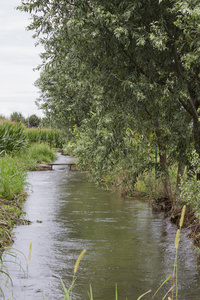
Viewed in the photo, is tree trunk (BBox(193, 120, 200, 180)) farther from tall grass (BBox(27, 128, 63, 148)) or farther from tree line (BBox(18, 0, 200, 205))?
tall grass (BBox(27, 128, 63, 148))

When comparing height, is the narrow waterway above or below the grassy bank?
below

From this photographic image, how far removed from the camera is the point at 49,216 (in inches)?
419

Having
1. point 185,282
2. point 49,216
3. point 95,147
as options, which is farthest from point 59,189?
point 185,282

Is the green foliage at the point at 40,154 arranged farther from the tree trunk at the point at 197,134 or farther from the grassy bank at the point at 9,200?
the tree trunk at the point at 197,134

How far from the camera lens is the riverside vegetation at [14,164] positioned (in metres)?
9.02

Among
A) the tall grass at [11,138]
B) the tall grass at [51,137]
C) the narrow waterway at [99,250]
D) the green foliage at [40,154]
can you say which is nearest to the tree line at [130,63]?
the narrow waterway at [99,250]

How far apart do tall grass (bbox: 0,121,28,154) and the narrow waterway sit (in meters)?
5.91

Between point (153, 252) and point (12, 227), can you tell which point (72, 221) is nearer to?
point (12, 227)

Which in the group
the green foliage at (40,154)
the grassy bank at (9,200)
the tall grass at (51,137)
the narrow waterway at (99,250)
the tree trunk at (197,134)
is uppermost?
the tall grass at (51,137)

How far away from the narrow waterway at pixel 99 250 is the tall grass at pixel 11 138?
233 inches

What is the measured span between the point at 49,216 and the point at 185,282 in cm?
530

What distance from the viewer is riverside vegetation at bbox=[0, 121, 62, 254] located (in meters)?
9.02

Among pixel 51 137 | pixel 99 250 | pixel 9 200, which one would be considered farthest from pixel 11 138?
pixel 51 137

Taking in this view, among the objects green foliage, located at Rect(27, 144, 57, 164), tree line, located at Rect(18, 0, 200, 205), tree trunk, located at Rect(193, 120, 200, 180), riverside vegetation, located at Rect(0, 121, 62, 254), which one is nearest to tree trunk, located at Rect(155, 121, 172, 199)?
tree line, located at Rect(18, 0, 200, 205)
